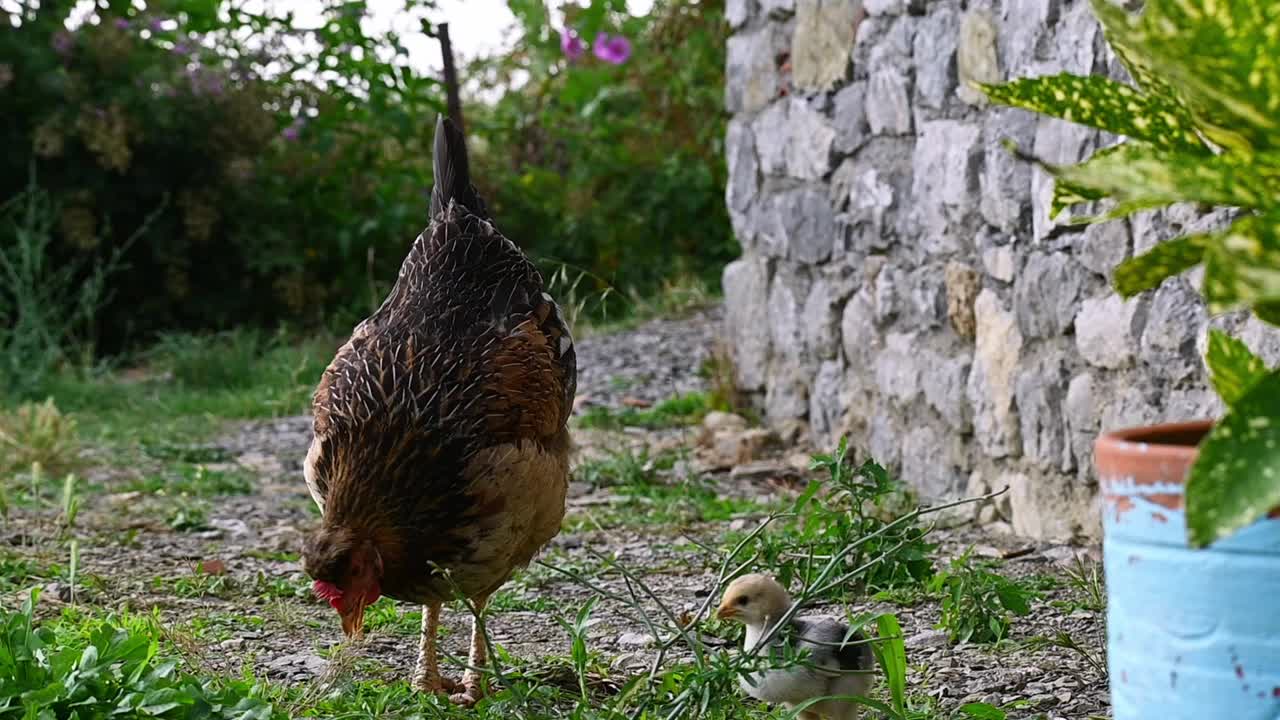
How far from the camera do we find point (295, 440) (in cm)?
676

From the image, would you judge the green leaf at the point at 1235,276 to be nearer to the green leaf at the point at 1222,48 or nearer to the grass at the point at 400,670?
the green leaf at the point at 1222,48

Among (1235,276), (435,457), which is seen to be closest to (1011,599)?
(435,457)

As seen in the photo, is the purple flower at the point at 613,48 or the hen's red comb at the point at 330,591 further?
the purple flower at the point at 613,48

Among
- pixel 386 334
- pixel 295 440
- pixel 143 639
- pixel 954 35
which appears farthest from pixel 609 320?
pixel 143 639

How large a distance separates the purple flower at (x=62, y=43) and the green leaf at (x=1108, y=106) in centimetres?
887

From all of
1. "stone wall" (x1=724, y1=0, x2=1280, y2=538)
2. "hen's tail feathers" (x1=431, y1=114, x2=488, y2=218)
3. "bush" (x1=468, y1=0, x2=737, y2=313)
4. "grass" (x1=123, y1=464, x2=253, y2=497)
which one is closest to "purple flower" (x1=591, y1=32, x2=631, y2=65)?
"bush" (x1=468, y1=0, x2=737, y2=313)

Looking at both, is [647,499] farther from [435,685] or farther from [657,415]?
[435,685]

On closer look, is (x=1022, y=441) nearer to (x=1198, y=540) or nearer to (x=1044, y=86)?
(x=1044, y=86)

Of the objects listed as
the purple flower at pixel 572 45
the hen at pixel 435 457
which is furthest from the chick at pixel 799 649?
the purple flower at pixel 572 45

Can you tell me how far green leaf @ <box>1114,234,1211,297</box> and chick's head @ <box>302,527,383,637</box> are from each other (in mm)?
1595

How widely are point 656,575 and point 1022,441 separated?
3.77 ft

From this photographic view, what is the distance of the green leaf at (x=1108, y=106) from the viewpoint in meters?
1.74

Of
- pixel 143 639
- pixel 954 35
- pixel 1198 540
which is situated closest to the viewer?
pixel 1198 540

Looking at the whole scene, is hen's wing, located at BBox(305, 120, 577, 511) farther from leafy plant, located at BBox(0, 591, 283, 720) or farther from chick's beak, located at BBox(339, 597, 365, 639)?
leafy plant, located at BBox(0, 591, 283, 720)
